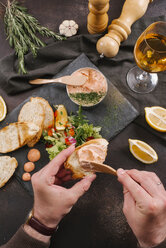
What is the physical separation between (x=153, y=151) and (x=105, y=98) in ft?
2.86

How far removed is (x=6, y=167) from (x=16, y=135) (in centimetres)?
40

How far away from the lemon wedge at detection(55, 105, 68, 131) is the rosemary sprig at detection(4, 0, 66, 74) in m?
0.64

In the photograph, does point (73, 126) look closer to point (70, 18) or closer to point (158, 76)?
point (158, 76)

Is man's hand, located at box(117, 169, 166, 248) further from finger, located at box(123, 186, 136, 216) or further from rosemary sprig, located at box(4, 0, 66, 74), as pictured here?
rosemary sprig, located at box(4, 0, 66, 74)

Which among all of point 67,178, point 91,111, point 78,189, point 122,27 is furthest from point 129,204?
point 122,27

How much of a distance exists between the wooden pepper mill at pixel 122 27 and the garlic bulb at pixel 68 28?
425 millimetres

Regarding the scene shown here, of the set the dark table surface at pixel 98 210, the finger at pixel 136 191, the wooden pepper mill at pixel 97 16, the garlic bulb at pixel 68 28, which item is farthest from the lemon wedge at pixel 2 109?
the finger at pixel 136 191

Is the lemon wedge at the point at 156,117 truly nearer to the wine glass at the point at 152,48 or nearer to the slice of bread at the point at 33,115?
the wine glass at the point at 152,48

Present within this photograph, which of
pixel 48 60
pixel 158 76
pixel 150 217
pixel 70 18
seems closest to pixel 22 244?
pixel 150 217

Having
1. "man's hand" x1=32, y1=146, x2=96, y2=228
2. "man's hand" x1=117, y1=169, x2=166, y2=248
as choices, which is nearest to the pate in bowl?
"man's hand" x1=32, y1=146, x2=96, y2=228

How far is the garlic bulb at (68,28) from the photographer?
277 cm

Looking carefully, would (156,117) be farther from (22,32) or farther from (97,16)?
(22,32)

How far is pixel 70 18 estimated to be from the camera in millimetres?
2879

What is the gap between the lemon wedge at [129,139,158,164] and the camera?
245cm
